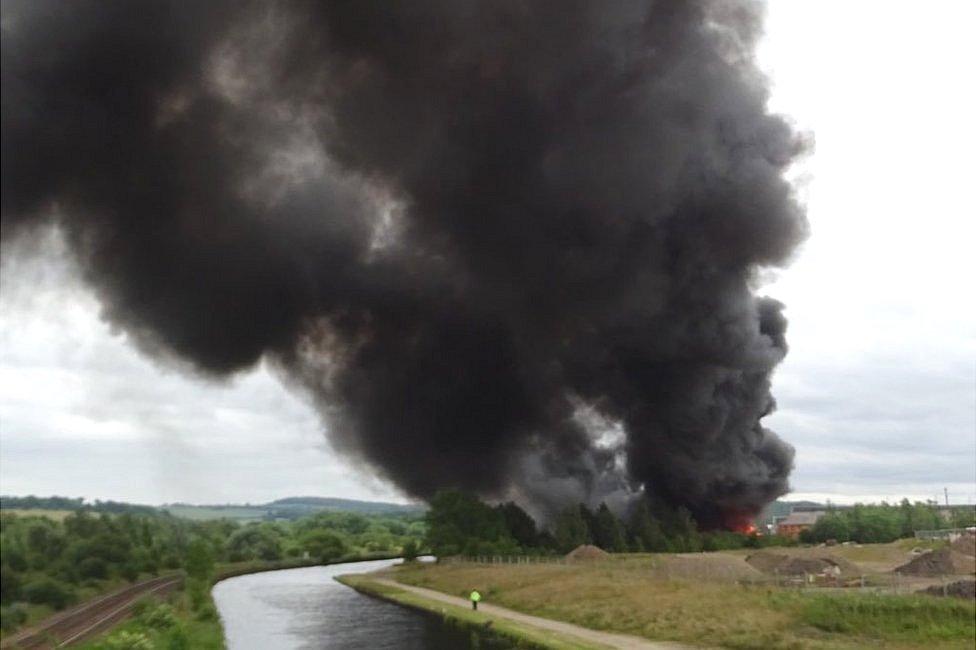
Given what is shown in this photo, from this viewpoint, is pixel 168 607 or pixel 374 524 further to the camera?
pixel 374 524

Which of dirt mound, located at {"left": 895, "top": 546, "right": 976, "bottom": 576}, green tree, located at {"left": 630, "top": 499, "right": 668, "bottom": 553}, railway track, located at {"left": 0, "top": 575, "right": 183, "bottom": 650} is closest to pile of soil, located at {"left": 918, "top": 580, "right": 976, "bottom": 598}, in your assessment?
dirt mound, located at {"left": 895, "top": 546, "right": 976, "bottom": 576}

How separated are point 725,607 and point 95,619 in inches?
1503

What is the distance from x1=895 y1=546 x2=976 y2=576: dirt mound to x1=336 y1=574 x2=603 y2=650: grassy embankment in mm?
26201

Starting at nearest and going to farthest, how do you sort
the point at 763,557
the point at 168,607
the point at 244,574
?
1. the point at 168,607
2. the point at 763,557
3. the point at 244,574

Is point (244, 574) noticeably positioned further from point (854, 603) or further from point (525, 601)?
point (854, 603)

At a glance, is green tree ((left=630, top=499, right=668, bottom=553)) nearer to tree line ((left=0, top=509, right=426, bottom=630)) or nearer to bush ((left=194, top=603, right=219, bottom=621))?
bush ((left=194, top=603, right=219, bottom=621))

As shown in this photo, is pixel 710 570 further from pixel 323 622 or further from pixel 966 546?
pixel 323 622

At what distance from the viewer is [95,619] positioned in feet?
71.3

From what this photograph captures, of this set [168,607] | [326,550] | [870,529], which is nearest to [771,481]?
[870,529]

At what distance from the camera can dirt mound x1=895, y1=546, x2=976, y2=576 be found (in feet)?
188

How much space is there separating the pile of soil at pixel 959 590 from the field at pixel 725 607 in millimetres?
2100

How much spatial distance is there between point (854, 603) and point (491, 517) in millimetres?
80358

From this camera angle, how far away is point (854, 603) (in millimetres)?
44750

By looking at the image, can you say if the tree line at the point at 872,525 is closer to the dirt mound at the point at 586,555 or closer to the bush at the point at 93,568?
the dirt mound at the point at 586,555
